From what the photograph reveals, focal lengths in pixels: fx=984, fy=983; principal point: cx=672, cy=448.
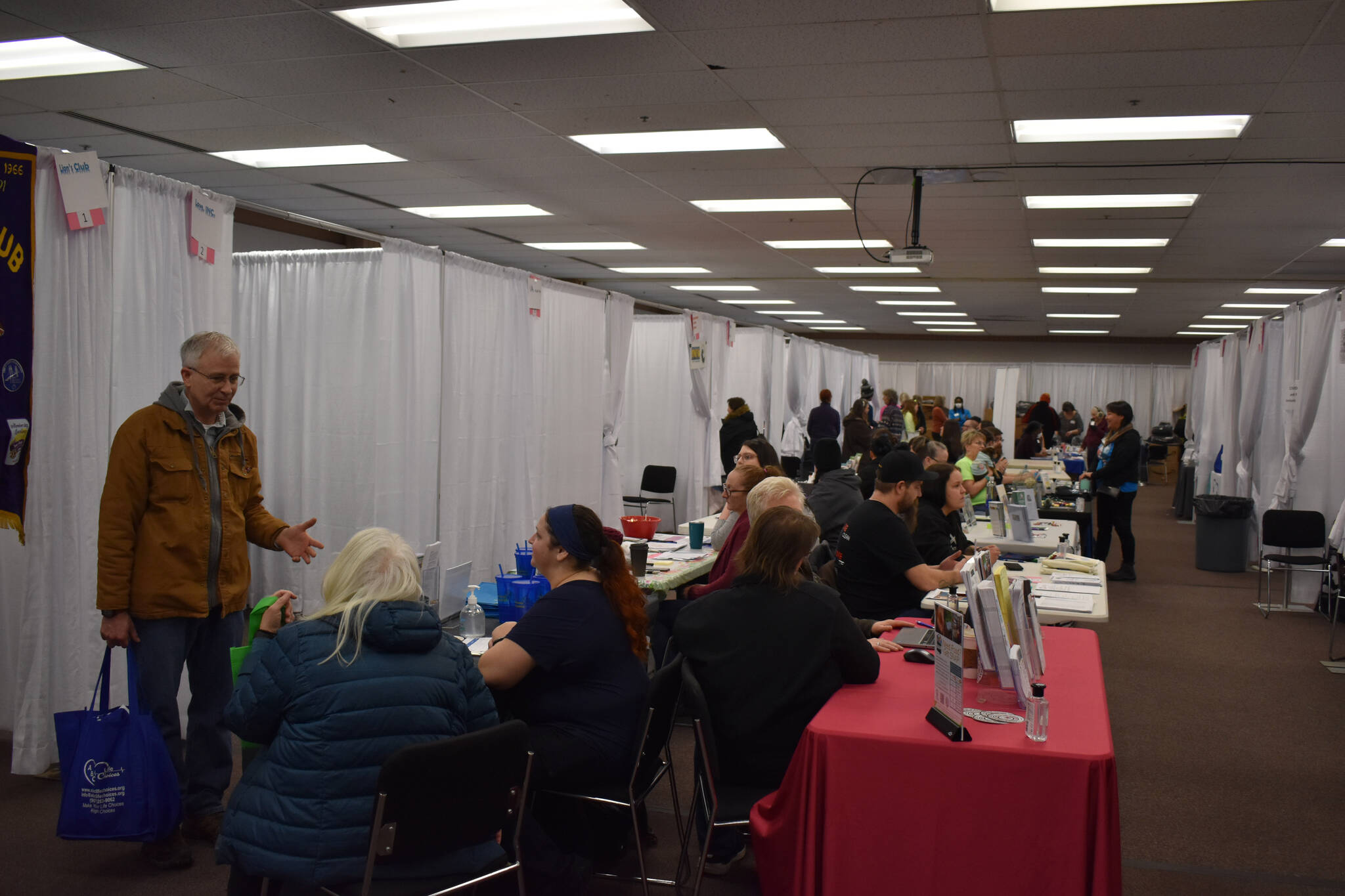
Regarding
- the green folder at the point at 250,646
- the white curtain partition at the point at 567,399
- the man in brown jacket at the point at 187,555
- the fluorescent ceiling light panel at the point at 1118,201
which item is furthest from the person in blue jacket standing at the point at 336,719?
the fluorescent ceiling light panel at the point at 1118,201

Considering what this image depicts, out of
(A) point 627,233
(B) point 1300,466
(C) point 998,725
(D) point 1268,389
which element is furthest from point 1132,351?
(C) point 998,725

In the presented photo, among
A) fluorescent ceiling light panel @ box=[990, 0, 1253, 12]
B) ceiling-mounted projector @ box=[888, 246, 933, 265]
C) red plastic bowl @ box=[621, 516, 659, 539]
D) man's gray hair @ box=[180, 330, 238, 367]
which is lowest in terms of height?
red plastic bowl @ box=[621, 516, 659, 539]

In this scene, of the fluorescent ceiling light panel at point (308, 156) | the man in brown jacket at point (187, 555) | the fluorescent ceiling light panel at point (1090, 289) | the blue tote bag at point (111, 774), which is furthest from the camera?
the fluorescent ceiling light panel at point (1090, 289)

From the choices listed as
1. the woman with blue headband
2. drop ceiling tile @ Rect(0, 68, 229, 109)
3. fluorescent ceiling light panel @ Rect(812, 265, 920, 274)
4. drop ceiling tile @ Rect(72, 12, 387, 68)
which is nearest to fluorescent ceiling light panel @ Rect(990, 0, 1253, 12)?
the woman with blue headband

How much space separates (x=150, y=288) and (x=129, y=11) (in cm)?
99

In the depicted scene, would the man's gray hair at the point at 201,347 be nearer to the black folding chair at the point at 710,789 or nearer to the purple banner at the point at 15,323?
the purple banner at the point at 15,323

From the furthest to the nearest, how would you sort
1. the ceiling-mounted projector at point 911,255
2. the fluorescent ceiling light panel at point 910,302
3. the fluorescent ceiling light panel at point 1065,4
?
the fluorescent ceiling light panel at point 910,302
the ceiling-mounted projector at point 911,255
the fluorescent ceiling light panel at point 1065,4

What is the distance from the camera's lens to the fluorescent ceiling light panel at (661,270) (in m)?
10.5

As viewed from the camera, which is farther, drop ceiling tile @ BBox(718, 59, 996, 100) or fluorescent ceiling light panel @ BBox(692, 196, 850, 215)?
fluorescent ceiling light panel @ BBox(692, 196, 850, 215)

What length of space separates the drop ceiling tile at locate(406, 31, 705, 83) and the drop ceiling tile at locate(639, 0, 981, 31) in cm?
23

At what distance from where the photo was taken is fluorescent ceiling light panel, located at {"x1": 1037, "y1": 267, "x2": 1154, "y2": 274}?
948cm

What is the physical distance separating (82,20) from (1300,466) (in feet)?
26.9

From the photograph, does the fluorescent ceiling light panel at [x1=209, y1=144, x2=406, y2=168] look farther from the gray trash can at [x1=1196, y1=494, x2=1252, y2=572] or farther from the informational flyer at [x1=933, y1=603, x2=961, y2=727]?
the gray trash can at [x1=1196, y1=494, x2=1252, y2=572]

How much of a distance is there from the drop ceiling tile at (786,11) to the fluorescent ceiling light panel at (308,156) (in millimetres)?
2807
